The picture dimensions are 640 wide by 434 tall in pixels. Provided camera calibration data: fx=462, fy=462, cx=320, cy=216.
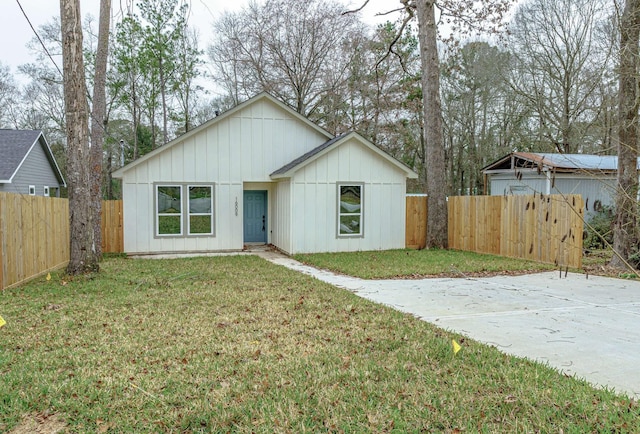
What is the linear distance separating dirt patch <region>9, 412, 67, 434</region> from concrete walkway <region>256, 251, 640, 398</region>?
4089 millimetres

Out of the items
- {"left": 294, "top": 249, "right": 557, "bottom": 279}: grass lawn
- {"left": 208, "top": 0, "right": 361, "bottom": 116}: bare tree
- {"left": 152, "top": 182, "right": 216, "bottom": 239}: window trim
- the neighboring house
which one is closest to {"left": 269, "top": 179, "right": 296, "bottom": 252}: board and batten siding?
{"left": 294, "top": 249, "right": 557, "bottom": 279}: grass lawn

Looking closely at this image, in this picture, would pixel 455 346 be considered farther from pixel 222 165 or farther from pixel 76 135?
pixel 222 165

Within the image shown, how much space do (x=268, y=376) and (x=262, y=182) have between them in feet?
39.3

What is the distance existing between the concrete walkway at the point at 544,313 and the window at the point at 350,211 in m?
4.29

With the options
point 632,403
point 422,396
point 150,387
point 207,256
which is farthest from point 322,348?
point 207,256

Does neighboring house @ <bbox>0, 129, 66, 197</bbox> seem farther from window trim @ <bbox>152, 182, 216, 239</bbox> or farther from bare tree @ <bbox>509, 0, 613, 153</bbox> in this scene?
bare tree @ <bbox>509, 0, 613, 153</bbox>

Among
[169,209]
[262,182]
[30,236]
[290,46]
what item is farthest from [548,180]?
[290,46]

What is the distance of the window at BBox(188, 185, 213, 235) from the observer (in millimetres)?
14688

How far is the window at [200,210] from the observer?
14688 mm

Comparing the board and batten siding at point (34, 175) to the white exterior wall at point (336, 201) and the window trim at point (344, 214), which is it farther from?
the window trim at point (344, 214)

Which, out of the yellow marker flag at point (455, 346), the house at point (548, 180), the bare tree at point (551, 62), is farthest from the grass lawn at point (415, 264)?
the bare tree at point (551, 62)

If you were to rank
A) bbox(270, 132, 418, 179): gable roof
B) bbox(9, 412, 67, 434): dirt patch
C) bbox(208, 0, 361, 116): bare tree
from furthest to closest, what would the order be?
bbox(208, 0, 361, 116): bare tree < bbox(270, 132, 418, 179): gable roof < bbox(9, 412, 67, 434): dirt patch

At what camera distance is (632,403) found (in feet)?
11.2

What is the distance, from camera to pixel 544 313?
6469 millimetres
